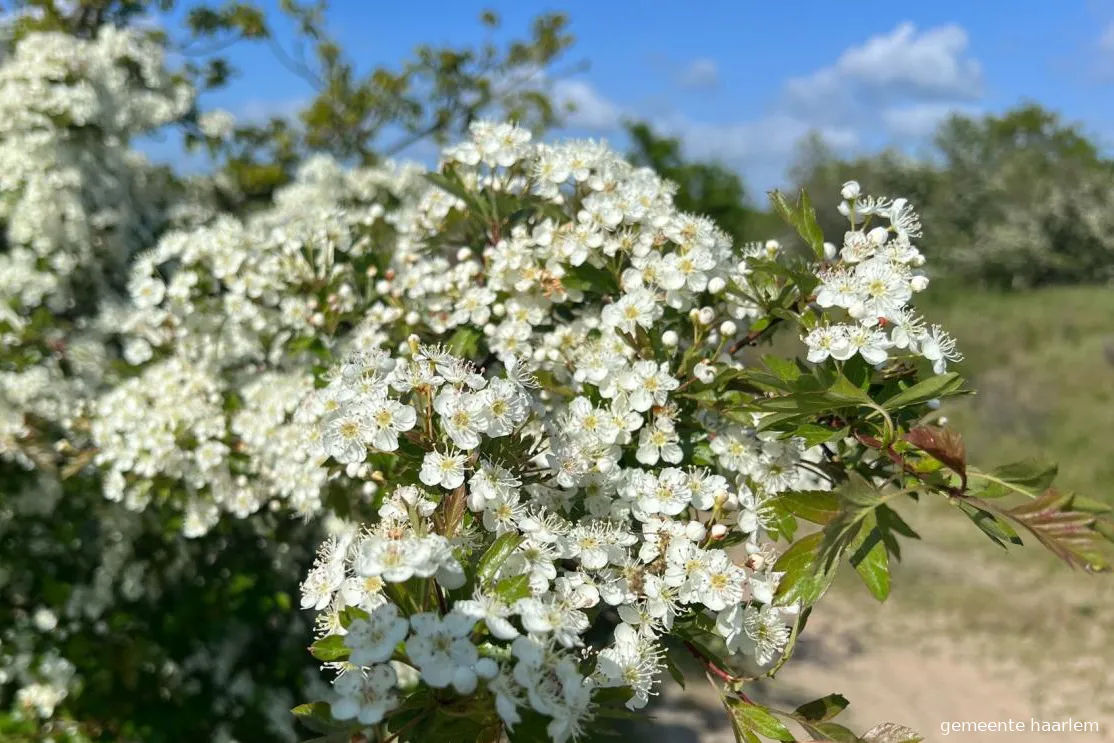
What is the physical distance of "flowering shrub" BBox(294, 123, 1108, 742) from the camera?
1.15m

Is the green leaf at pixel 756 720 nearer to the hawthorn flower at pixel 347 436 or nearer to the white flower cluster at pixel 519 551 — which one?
the white flower cluster at pixel 519 551

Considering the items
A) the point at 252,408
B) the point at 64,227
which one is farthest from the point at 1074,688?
the point at 64,227

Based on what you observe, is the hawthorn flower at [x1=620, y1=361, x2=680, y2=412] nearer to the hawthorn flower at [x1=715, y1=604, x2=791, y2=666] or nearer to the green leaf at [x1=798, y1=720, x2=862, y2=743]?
the hawthorn flower at [x1=715, y1=604, x2=791, y2=666]

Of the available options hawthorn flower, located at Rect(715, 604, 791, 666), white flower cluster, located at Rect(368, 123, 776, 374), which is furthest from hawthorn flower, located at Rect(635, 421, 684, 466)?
hawthorn flower, located at Rect(715, 604, 791, 666)

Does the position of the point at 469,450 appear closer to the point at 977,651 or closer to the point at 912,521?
the point at 977,651

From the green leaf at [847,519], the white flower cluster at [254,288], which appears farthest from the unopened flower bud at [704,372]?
the white flower cluster at [254,288]

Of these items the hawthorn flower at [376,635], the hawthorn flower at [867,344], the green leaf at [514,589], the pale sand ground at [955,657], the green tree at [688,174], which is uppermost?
the green tree at [688,174]

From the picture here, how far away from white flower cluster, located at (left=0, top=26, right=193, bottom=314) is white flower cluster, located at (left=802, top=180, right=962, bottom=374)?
11.0 ft

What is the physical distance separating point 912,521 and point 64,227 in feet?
32.9

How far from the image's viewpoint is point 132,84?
4.45 m

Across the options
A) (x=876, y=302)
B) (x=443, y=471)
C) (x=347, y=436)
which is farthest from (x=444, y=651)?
(x=876, y=302)

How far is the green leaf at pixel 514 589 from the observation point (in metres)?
1.19

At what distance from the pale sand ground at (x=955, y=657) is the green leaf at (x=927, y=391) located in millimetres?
4488

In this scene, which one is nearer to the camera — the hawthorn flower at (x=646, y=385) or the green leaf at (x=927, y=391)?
the green leaf at (x=927, y=391)
